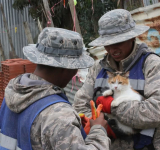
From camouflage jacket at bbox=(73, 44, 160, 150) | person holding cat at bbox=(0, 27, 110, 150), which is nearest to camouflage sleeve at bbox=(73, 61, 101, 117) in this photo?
camouflage jacket at bbox=(73, 44, 160, 150)

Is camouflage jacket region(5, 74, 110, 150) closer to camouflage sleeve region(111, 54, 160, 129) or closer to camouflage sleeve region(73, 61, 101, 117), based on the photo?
camouflage sleeve region(111, 54, 160, 129)

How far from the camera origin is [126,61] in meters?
2.54

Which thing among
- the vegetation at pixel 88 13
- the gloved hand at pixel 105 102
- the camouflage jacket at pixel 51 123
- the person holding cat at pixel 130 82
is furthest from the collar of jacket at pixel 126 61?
the vegetation at pixel 88 13

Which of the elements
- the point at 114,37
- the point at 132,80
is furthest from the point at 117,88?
the point at 114,37

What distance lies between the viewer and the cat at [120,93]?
2410mm

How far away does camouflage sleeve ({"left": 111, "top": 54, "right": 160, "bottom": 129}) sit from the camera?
214 centimetres

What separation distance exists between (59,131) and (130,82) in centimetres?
130

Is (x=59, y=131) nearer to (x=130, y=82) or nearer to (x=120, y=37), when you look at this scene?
(x=130, y=82)

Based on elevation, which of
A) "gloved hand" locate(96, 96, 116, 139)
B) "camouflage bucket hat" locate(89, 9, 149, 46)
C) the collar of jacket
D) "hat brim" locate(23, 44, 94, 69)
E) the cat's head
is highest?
"camouflage bucket hat" locate(89, 9, 149, 46)

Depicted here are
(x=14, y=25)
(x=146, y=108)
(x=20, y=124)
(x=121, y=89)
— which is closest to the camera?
(x=20, y=124)

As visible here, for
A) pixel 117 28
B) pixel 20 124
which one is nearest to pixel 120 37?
pixel 117 28

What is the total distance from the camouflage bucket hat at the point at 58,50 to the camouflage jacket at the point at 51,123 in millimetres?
157

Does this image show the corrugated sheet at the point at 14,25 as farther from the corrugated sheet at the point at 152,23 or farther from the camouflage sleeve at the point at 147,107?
the camouflage sleeve at the point at 147,107

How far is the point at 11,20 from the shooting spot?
1274 cm
